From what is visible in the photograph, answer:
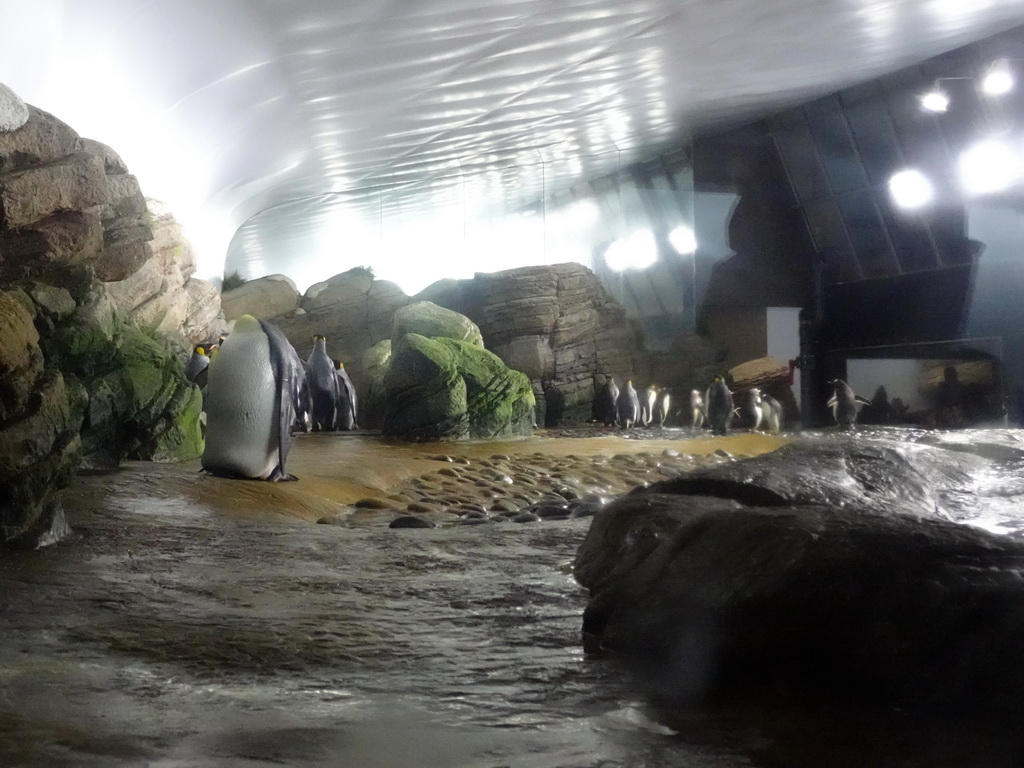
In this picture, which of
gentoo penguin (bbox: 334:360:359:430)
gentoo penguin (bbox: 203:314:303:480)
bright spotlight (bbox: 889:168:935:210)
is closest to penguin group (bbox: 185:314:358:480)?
gentoo penguin (bbox: 203:314:303:480)

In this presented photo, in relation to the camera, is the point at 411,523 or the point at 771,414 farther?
the point at 771,414

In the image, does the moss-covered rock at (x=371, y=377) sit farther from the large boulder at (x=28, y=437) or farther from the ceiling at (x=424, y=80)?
the large boulder at (x=28, y=437)

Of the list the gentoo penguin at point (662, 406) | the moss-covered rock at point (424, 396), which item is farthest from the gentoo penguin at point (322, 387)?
the gentoo penguin at point (662, 406)

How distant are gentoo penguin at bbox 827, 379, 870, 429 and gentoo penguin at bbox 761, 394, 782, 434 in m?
0.57

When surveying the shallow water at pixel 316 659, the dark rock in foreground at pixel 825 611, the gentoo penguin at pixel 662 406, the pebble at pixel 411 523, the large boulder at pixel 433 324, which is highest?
the large boulder at pixel 433 324

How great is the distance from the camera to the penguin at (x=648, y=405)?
31.9 ft

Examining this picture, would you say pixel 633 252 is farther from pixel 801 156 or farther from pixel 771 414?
pixel 771 414

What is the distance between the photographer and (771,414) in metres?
9.81

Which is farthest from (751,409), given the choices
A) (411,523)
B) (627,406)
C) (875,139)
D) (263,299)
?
(263,299)

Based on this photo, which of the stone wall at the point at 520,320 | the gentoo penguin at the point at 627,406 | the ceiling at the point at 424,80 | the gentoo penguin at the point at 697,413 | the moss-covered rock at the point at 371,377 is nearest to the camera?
the ceiling at the point at 424,80

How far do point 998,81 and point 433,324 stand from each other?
761 cm

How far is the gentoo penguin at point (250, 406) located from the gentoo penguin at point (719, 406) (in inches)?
176

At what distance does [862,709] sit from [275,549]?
2.25 m

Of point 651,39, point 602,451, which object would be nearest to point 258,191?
point 651,39
